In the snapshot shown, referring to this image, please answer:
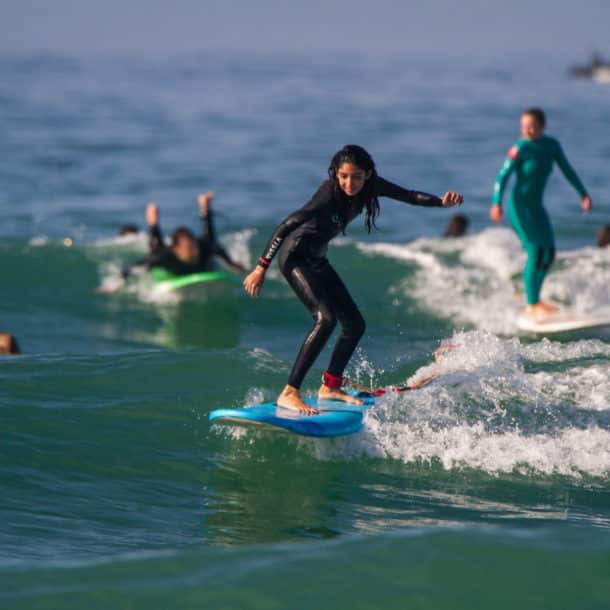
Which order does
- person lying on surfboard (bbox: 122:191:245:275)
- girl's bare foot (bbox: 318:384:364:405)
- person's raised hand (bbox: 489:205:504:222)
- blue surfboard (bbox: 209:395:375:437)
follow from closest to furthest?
blue surfboard (bbox: 209:395:375:437)
girl's bare foot (bbox: 318:384:364:405)
person's raised hand (bbox: 489:205:504:222)
person lying on surfboard (bbox: 122:191:245:275)

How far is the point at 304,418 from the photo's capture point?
7867 mm

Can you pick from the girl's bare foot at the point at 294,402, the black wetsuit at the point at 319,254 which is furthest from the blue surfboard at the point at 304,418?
the black wetsuit at the point at 319,254

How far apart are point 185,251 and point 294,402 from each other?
273 inches

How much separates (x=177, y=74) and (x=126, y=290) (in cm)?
6142

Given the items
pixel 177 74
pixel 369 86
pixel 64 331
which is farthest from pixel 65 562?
pixel 177 74

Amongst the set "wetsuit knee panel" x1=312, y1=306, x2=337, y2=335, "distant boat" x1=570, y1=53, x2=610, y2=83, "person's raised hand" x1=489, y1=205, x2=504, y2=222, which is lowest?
"wetsuit knee panel" x1=312, y1=306, x2=337, y2=335

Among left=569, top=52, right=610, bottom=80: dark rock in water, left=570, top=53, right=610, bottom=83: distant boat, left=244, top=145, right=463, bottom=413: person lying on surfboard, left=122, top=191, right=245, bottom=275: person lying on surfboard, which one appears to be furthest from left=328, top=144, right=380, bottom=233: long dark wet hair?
left=569, top=52, right=610, bottom=80: dark rock in water

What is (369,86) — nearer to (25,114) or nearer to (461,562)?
(25,114)

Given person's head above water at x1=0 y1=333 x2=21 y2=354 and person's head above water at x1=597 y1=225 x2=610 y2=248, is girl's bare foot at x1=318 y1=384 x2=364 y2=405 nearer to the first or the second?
person's head above water at x1=0 y1=333 x2=21 y2=354

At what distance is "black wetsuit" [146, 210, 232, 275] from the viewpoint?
1465 cm

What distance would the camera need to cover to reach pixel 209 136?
37.5 metres

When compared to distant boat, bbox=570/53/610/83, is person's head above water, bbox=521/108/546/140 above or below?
below

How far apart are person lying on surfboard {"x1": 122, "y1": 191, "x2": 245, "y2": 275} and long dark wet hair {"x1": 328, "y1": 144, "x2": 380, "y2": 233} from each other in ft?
22.3

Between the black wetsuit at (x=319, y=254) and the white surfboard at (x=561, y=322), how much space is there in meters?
4.50
